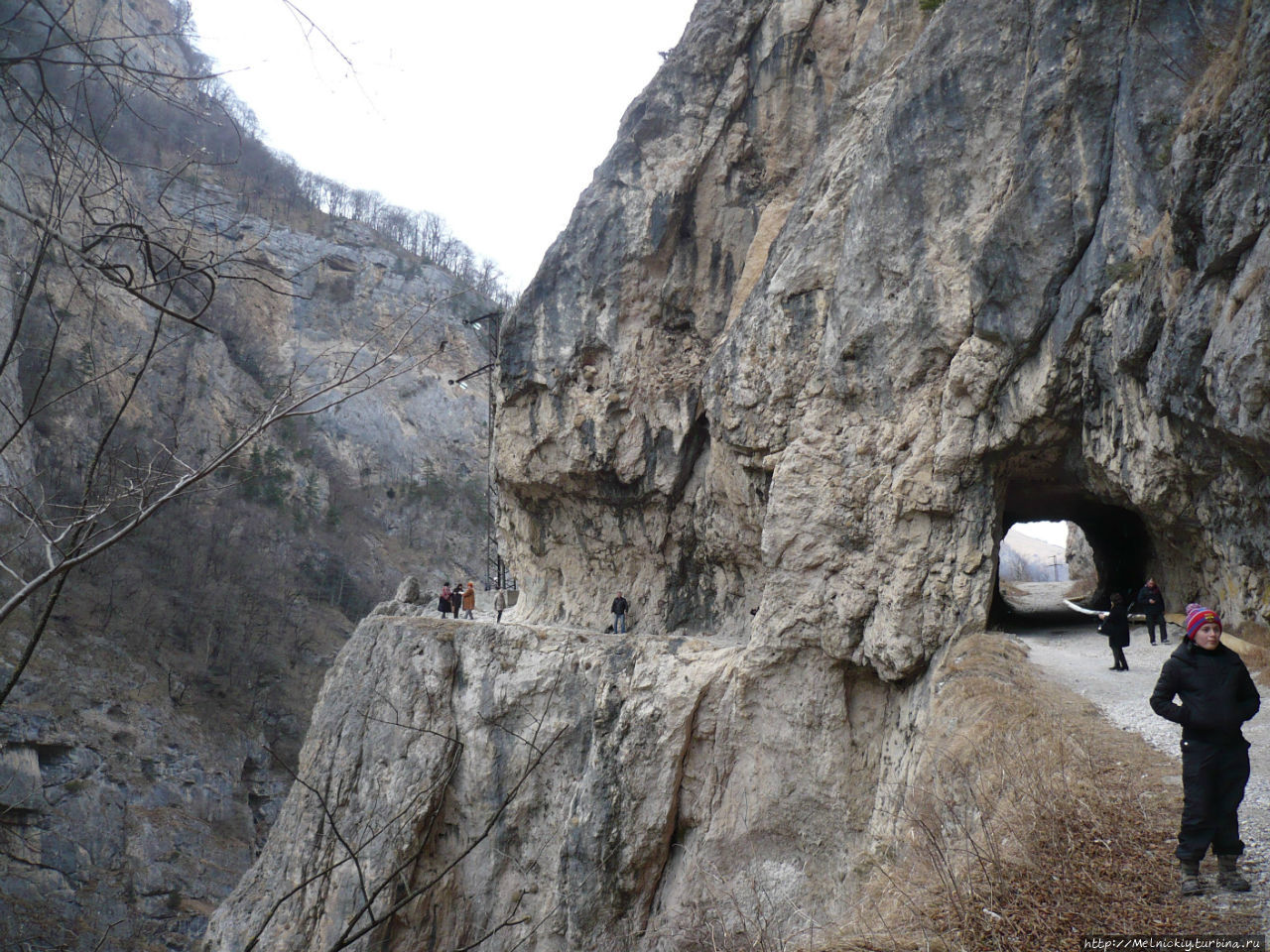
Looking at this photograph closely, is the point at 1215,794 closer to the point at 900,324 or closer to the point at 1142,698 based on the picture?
the point at 1142,698

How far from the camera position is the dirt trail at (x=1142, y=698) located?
3.50 m

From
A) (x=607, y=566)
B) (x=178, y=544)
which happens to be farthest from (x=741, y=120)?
(x=178, y=544)

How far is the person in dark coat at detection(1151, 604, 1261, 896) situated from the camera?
3.25 meters

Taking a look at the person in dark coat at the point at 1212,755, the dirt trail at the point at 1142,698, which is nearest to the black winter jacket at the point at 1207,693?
the person in dark coat at the point at 1212,755

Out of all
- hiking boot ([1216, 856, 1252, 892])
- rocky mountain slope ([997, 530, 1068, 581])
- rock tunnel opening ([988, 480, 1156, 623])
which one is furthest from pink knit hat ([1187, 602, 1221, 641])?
rocky mountain slope ([997, 530, 1068, 581])

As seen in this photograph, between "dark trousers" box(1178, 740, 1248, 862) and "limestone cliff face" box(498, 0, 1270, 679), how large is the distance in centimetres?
374

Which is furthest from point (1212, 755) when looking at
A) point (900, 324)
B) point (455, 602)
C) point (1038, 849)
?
point (455, 602)

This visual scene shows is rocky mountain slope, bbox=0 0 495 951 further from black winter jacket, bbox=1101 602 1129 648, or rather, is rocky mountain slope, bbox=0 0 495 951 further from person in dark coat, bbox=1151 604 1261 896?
black winter jacket, bbox=1101 602 1129 648

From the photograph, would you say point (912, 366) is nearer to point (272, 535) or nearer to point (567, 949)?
point (567, 949)

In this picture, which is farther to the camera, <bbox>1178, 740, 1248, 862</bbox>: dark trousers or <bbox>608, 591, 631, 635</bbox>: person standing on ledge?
<bbox>608, 591, 631, 635</bbox>: person standing on ledge

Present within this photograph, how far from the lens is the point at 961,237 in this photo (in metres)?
9.66

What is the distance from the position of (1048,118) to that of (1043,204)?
3.26ft

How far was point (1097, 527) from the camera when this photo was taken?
1642 centimetres

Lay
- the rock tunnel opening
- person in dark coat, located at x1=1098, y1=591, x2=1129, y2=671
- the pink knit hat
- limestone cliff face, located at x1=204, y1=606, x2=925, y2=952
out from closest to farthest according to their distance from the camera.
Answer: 1. the pink knit hat
2. person in dark coat, located at x1=1098, y1=591, x2=1129, y2=671
3. limestone cliff face, located at x1=204, y1=606, x2=925, y2=952
4. the rock tunnel opening
